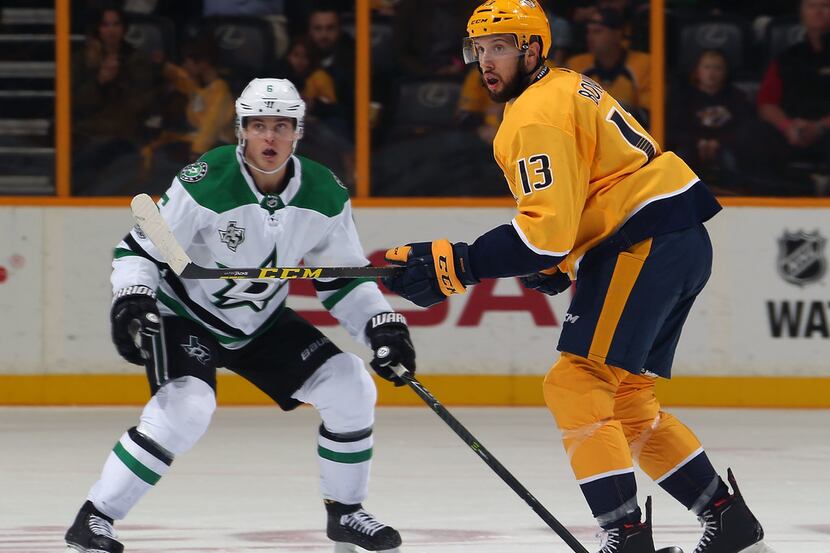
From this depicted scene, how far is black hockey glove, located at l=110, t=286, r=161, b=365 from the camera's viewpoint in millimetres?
3783

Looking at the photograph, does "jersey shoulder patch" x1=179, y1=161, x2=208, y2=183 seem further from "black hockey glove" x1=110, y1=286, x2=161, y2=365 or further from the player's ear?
the player's ear

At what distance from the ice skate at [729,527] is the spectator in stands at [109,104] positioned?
13.0 feet

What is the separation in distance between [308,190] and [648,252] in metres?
0.85

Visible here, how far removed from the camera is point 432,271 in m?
3.67

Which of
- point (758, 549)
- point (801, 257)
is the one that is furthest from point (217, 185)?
point (801, 257)

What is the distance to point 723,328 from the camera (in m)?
6.96

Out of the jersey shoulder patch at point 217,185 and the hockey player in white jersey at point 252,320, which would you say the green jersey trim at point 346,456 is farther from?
the jersey shoulder patch at point 217,185

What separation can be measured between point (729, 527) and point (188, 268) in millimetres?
1354

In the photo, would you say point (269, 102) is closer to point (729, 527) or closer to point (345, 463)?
point (345, 463)

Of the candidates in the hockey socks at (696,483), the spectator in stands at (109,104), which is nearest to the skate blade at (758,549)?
the hockey socks at (696,483)

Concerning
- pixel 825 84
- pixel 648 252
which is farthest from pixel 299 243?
pixel 825 84

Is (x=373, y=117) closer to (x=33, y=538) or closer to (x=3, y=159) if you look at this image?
(x=3, y=159)

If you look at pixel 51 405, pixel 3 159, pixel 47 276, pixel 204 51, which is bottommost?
pixel 51 405

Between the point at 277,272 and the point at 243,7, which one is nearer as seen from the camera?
the point at 277,272
